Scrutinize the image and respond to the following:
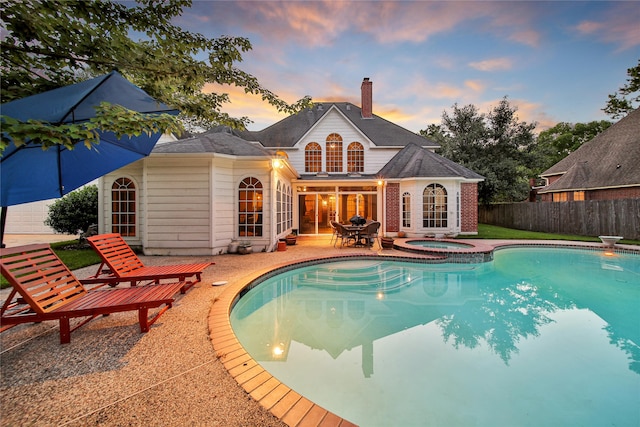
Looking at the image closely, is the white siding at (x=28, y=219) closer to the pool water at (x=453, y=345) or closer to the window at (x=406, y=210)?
the pool water at (x=453, y=345)

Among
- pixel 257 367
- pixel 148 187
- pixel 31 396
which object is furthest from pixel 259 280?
pixel 148 187

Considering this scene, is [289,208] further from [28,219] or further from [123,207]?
[28,219]

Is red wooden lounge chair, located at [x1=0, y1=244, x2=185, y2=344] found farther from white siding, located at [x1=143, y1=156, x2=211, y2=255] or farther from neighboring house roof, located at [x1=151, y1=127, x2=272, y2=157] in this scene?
neighboring house roof, located at [x1=151, y1=127, x2=272, y2=157]

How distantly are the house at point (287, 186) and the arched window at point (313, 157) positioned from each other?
0.06 metres

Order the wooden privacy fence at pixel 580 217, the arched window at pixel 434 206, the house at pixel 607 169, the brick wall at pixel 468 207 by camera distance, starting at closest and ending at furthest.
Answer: the wooden privacy fence at pixel 580 217 < the arched window at pixel 434 206 < the brick wall at pixel 468 207 < the house at pixel 607 169

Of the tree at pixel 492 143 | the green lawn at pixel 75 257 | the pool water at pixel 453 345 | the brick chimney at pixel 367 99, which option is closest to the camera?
the pool water at pixel 453 345

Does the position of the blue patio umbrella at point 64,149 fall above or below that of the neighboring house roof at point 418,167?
below

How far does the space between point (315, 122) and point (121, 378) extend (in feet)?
51.5

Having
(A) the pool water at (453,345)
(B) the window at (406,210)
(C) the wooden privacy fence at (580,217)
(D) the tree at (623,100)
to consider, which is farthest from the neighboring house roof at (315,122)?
(D) the tree at (623,100)

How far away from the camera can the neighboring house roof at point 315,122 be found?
16547 millimetres

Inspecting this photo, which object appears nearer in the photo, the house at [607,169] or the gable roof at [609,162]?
the house at [607,169]

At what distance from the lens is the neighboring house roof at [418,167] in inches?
529

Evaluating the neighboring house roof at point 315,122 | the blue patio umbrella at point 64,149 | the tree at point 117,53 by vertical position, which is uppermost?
the neighboring house roof at point 315,122

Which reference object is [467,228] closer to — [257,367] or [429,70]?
[429,70]
